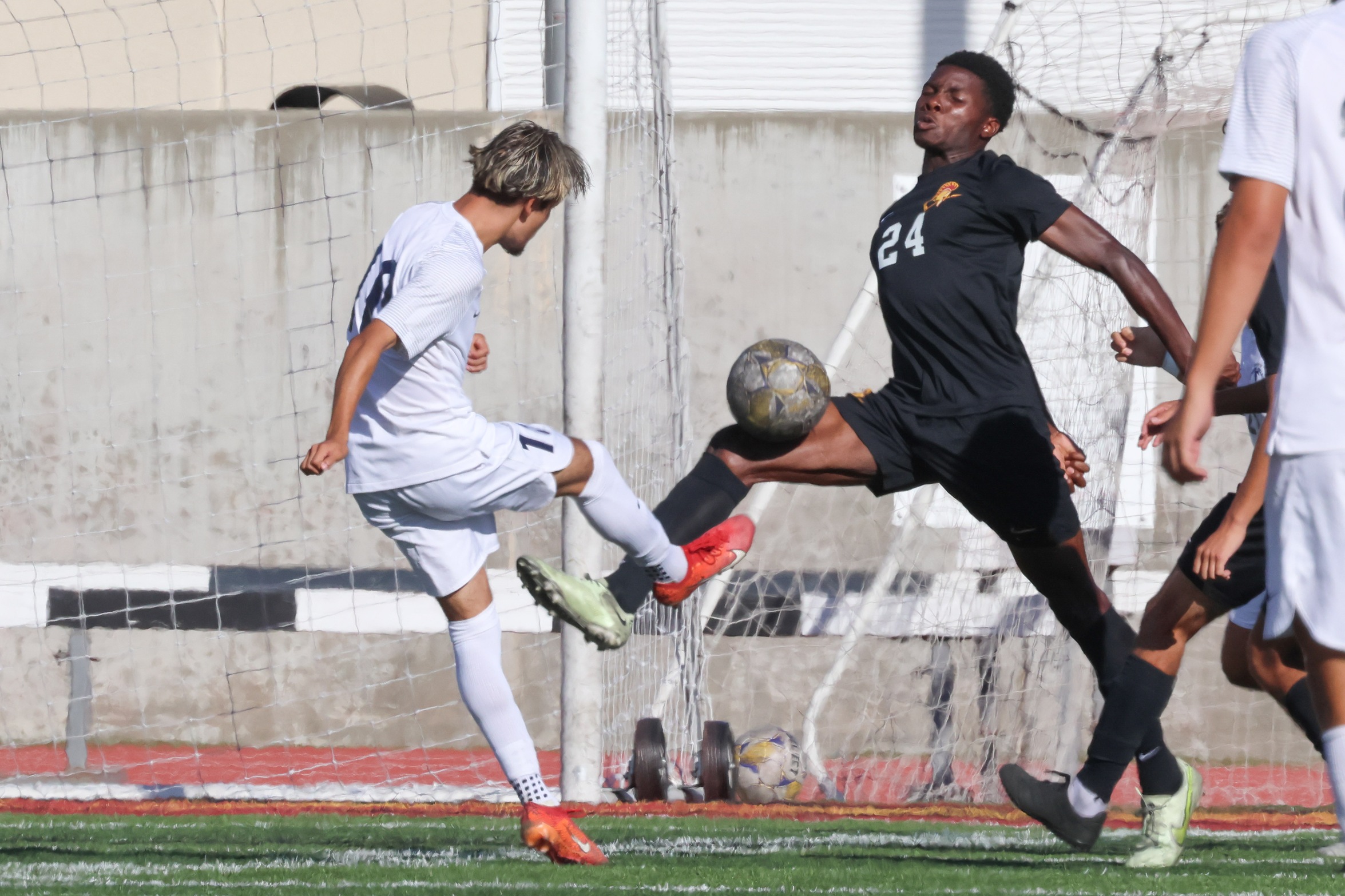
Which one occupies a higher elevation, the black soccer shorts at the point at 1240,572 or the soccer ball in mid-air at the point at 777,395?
the soccer ball in mid-air at the point at 777,395

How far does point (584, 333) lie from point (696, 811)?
1983 mm

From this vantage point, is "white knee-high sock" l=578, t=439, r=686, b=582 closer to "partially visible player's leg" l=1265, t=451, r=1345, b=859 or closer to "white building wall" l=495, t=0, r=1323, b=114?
"partially visible player's leg" l=1265, t=451, r=1345, b=859

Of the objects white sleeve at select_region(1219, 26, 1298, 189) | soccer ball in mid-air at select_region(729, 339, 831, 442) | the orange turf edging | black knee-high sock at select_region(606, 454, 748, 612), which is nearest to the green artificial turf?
the orange turf edging

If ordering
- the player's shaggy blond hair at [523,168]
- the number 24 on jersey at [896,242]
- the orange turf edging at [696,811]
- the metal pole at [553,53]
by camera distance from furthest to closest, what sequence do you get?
the metal pole at [553,53] < the orange turf edging at [696,811] < the number 24 on jersey at [896,242] < the player's shaggy blond hair at [523,168]

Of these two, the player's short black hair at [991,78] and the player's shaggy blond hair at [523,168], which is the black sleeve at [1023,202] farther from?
the player's shaggy blond hair at [523,168]

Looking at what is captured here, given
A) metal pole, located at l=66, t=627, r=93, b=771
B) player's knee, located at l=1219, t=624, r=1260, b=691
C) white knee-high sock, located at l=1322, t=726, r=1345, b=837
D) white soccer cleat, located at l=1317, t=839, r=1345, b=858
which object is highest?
white knee-high sock, located at l=1322, t=726, r=1345, b=837

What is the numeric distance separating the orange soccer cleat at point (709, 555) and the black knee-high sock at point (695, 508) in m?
0.07

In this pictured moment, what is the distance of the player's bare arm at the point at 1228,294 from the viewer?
2.26 m

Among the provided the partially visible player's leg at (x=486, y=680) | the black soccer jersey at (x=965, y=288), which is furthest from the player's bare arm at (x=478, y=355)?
the black soccer jersey at (x=965, y=288)

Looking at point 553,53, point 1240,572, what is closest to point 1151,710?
point 1240,572

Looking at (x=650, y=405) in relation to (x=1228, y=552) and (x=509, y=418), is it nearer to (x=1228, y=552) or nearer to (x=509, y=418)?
(x=509, y=418)

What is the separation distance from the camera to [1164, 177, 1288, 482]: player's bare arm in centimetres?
226

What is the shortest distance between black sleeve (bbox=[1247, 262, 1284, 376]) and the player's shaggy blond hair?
1914mm

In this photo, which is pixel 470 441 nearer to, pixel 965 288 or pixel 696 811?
pixel 965 288
